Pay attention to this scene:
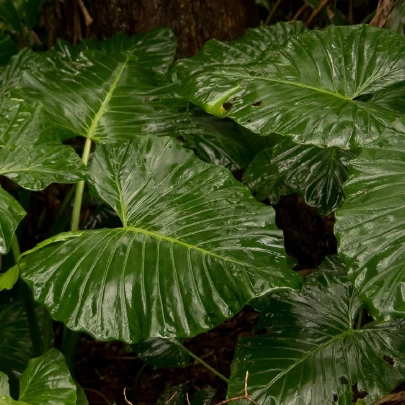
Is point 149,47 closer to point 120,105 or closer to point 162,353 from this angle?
point 120,105

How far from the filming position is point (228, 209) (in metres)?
1.41

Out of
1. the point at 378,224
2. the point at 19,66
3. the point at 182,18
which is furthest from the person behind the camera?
the point at 182,18

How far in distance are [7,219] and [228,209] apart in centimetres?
47

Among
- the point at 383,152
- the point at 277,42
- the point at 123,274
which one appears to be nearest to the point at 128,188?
the point at 123,274

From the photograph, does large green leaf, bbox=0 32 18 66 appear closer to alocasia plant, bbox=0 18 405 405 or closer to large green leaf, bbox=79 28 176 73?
large green leaf, bbox=79 28 176 73

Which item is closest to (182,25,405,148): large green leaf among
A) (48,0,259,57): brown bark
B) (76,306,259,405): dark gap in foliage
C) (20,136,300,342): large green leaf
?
(20,136,300,342): large green leaf

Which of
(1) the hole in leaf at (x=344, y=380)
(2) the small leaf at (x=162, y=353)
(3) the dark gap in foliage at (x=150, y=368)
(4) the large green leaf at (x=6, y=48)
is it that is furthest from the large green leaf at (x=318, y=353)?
(4) the large green leaf at (x=6, y=48)

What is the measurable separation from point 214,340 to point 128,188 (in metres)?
1.19

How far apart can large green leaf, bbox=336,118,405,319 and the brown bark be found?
1.08 m

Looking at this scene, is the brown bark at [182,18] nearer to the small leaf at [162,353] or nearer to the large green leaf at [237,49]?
the large green leaf at [237,49]

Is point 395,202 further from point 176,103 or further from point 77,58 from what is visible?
point 77,58

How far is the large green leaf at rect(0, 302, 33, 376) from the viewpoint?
1.88m

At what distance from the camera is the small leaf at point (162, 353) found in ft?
6.31

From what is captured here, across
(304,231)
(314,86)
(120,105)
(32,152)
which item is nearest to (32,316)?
(32,152)
